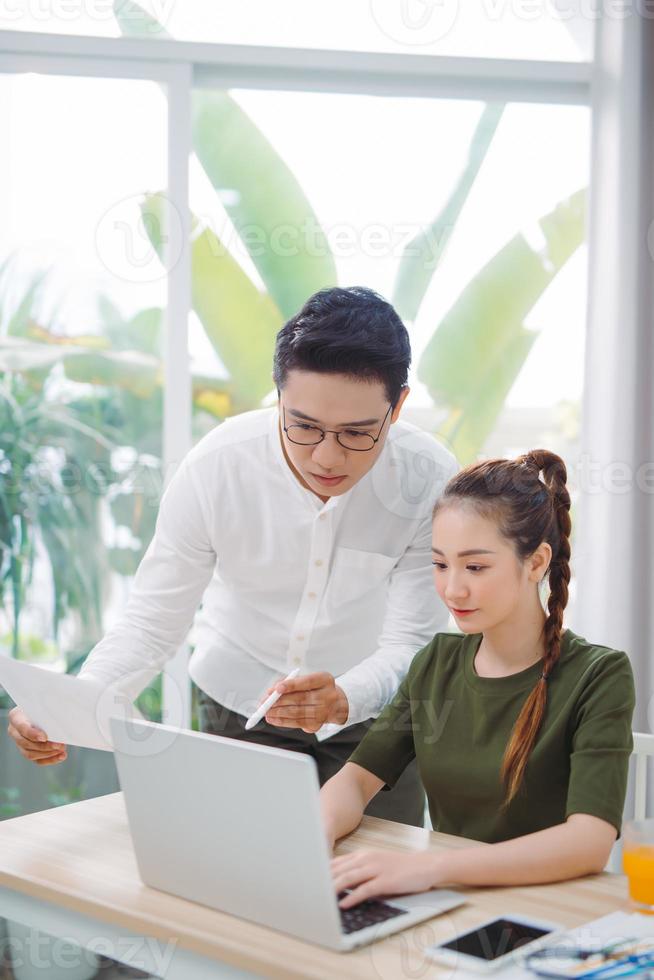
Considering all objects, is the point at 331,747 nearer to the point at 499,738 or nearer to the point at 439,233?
the point at 499,738

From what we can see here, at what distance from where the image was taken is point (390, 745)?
60.2 inches

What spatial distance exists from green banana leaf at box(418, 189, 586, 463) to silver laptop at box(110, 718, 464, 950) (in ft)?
5.85

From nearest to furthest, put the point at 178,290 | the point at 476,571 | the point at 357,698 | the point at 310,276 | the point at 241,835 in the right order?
the point at 241,835 → the point at 476,571 → the point at 357,698 → the point at 178,290 → the point at 310,276

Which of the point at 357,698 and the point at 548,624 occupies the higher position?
the point at 548,624

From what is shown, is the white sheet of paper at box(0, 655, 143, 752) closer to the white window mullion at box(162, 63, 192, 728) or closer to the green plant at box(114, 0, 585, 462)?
the white window mullion at box(162, 63, 192, 728)

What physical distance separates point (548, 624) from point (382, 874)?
48 cm

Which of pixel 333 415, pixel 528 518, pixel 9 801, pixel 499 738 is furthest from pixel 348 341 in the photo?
pixel 9 801

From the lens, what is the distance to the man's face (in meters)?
1.49

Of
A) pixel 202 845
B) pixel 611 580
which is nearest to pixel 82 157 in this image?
pixel 611 580

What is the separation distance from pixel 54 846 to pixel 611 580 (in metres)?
1.67

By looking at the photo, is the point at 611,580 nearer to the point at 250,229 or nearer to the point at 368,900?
the point at 250,229

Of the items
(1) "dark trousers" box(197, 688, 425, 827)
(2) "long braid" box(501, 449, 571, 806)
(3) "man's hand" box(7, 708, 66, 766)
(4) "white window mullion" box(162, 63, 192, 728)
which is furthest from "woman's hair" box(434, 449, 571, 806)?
(4) "white window mullion" box(162, 63, 192, 728)

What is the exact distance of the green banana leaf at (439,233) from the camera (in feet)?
9.03

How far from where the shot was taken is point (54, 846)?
1.34 meters
